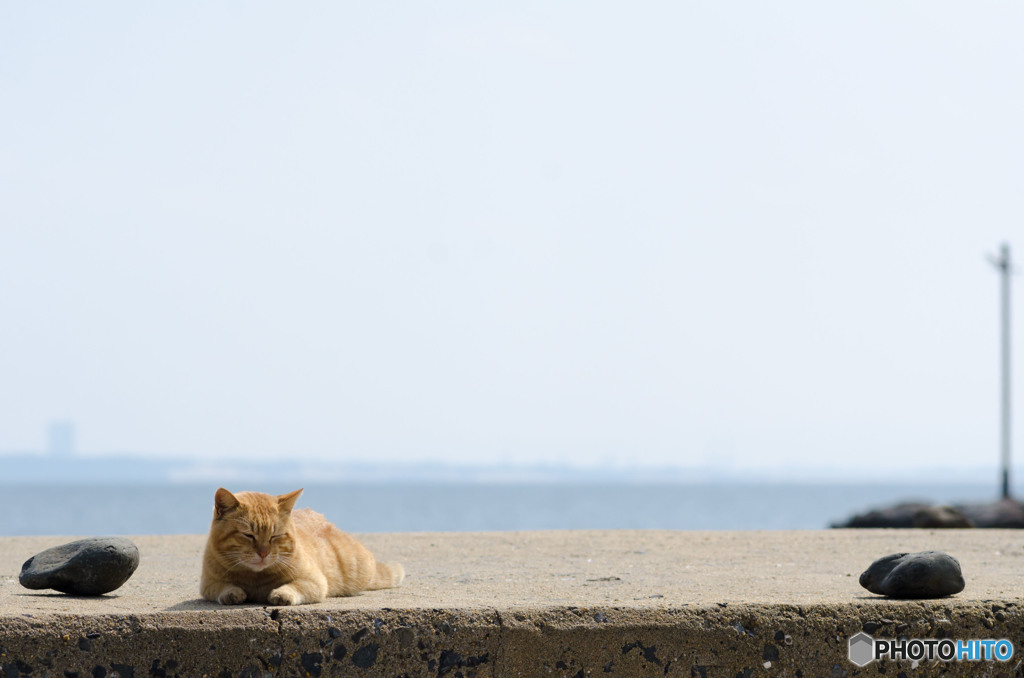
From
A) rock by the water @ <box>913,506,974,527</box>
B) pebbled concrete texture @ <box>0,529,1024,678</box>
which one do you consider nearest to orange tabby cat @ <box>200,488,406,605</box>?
pebbled concrete texture @ <box>0,529,1024,678</box>

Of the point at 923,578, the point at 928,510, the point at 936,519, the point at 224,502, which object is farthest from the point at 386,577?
the point at 928,510

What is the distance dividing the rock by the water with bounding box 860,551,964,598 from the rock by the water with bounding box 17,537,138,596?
3904mm

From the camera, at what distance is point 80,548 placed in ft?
18.1

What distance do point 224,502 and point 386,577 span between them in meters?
1.34

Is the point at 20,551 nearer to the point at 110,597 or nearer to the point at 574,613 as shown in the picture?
the point at 110,597

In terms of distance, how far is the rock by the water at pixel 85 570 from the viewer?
5.38 m

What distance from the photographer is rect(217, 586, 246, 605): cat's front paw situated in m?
4.85

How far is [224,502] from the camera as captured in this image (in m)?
4.90

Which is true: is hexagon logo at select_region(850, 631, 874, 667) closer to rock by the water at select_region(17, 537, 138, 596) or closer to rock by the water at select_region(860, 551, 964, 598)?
rock by the water at select_region(860, 551, 964, 598)

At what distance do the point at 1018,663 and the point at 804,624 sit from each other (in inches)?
42.9

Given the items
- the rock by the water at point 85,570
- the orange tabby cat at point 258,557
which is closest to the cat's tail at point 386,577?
the orange tabby cat at point 258,557

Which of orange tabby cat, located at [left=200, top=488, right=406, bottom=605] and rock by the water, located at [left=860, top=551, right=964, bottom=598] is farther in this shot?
rock by the water, located at [left=860, top=551, right=964, bottom=598]

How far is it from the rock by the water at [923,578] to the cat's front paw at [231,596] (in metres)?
3.15

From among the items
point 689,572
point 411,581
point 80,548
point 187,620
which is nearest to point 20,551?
point 80,548
